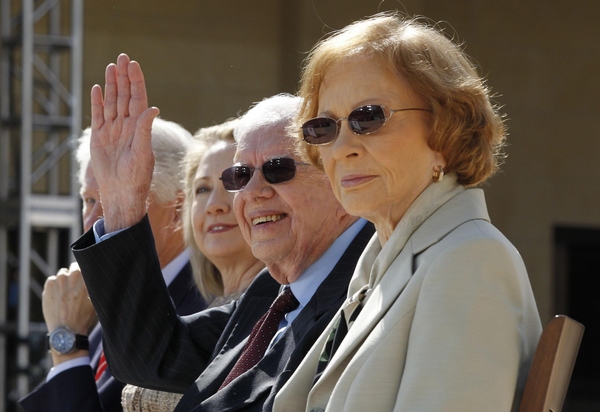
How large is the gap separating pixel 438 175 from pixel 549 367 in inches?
20.2

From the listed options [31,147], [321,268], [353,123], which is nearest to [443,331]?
[353,123]

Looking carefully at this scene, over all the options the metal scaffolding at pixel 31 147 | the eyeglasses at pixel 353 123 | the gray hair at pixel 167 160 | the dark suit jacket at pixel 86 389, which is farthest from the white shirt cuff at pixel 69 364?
the metal scaffolding at pixel 31 147

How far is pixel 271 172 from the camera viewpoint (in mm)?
2795

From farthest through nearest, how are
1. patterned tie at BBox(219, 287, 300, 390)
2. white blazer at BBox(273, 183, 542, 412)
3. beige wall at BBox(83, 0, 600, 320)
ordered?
beige wall at BBox(83, 0, 600, 320), patterned tie at BBox(219, 287, 300, 390), white blazer at BBox(273, 183, 542, 412)

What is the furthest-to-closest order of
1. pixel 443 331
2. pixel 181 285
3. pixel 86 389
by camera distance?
pixel 181 285 → pixel 86 389 → pixel 443 331

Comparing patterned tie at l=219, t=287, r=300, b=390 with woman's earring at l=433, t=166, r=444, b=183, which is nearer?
woman's earring at l=433, t=166, r=444, b=183

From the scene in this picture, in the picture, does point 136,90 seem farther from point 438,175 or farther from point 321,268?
point 438,175

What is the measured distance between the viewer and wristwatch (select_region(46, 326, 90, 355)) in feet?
11.8

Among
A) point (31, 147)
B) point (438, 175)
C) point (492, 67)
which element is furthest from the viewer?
point (31, 147)

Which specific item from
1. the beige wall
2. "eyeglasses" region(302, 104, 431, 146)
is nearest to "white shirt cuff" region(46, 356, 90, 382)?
"eyeglasses" region(302, 104, 431, 146)

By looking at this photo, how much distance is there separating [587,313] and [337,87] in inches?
218

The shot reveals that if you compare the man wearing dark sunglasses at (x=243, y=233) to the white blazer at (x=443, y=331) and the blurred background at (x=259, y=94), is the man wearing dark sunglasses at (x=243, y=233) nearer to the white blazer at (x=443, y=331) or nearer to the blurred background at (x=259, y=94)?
the white blazer at (x=443, y=331)

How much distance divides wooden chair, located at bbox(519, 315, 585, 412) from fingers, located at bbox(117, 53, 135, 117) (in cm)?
161

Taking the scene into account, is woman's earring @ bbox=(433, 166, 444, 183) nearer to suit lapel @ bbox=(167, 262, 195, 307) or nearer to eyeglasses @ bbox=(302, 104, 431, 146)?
eyeglasses @ bbox=(302, 104, 431, 146)
